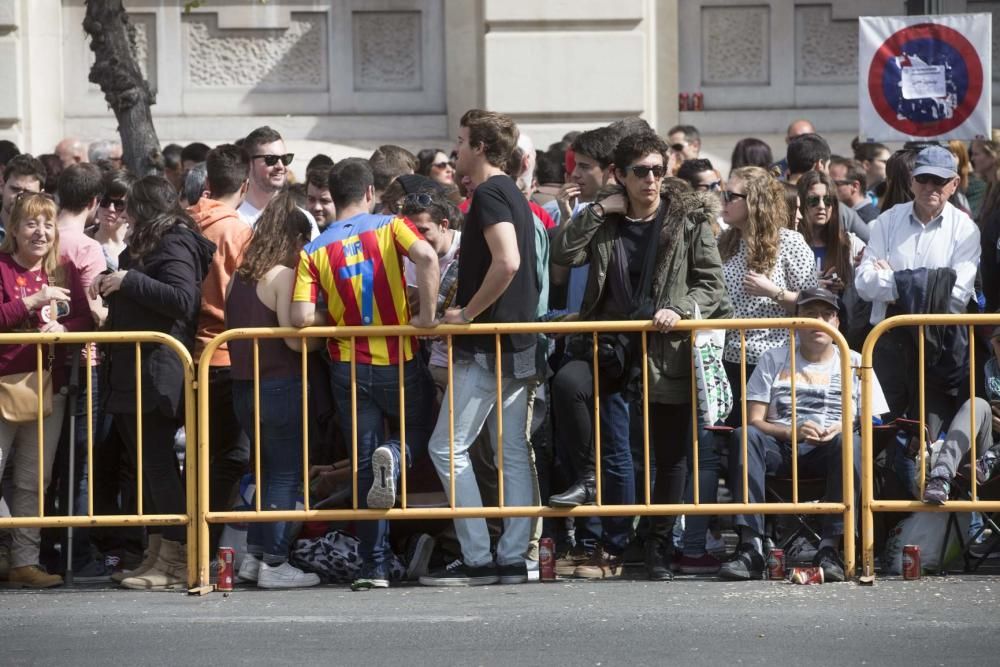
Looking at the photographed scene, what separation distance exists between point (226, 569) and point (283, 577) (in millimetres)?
329

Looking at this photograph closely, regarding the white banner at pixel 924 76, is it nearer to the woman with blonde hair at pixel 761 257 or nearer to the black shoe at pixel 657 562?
the woman with blonde hair at pixel 761 257

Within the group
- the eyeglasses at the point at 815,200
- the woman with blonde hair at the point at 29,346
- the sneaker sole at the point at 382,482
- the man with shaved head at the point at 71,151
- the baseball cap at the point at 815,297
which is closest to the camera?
the sneaker sole at the point at 382,482

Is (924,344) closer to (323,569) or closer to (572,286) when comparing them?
(572,286)

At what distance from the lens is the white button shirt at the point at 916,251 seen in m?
9.38

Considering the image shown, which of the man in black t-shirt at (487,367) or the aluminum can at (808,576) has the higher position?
the man in black t-shirt at (487,367)

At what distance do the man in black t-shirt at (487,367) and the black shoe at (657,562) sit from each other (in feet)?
1.95

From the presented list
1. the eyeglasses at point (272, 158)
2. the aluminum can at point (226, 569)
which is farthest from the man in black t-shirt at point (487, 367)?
the eyeglasses at point (272, 158)

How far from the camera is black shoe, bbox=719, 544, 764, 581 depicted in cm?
865

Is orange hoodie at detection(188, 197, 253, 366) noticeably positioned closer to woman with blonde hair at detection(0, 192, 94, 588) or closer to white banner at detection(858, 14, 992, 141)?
woman with blonde hair at detection(0, 192, 94, 588)

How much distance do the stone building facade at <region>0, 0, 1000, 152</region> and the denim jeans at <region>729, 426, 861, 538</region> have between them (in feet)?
24.6

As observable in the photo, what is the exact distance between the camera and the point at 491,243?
836cm

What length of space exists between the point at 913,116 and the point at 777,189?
1876mm

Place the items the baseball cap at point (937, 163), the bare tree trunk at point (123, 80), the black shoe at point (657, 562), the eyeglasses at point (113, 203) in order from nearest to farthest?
the black shoe at point (657, 562) → the baseball cap at point (937, 163) → the eyeglasses at point (113, 203) → the bare tree trunk at point (123, 80)

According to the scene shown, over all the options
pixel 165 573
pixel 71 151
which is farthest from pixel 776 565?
pixel 71 151
